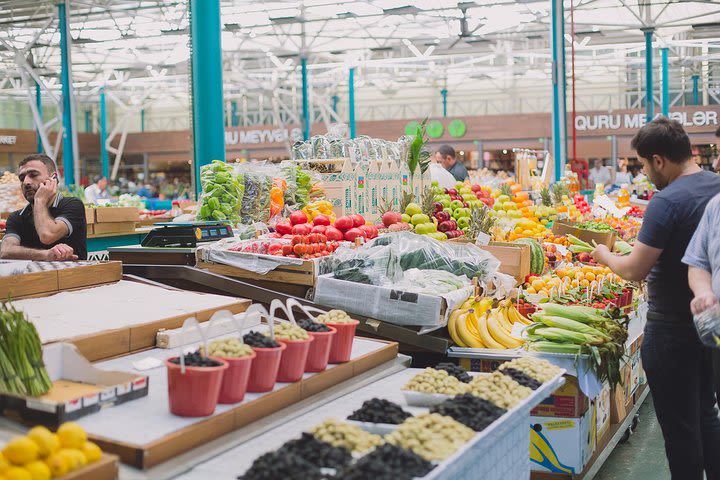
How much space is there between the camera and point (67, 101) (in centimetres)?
1373

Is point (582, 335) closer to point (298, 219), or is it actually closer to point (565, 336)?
point (565, 336)

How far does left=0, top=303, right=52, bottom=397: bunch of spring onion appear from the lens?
2.41 meters

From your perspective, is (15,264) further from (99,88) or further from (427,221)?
(99,88)

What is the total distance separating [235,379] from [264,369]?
17 centimetres

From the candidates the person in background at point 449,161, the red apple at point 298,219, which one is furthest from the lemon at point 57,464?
the person in background at point 449,161

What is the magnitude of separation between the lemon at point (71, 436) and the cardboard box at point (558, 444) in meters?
2.48

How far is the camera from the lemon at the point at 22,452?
190 cm

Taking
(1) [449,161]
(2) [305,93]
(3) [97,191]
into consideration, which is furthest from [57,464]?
(2) [305,93]

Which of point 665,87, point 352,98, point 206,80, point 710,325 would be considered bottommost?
point 710,325

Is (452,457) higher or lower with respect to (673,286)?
lower

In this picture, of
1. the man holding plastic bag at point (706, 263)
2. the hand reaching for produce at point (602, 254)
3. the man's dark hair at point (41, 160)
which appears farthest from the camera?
the man's dark hair at point (41, 160)

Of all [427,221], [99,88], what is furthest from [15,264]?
[99,88]

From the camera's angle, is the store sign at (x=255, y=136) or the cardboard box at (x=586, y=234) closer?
the cardboard box at (x=586, y=234)

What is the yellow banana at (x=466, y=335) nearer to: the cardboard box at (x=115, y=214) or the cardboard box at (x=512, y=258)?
the cardboard box at (x=512, y=258)
